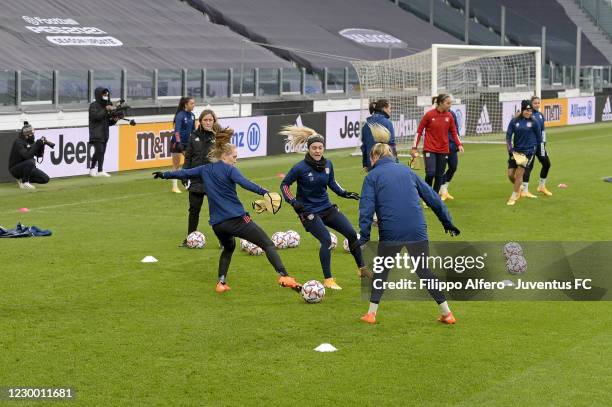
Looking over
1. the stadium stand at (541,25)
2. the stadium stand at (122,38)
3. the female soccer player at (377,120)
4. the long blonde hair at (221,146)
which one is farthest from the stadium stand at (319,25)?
the long blonde hair at (221,146)

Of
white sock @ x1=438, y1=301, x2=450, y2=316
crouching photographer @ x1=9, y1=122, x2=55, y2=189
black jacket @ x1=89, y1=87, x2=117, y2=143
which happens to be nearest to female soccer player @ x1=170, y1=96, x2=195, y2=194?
crouching photographer @ x1=9, y1=122, x2=55, y2=189

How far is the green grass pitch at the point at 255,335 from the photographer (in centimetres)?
1053

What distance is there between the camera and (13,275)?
16.1 metres

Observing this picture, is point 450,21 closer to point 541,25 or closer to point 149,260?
point 541,25

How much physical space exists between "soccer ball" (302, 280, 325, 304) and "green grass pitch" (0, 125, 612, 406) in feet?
0.46

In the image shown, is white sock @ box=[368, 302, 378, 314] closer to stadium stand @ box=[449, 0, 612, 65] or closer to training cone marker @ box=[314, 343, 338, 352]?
training cone marker @ box=[314, 343, 338, 352]

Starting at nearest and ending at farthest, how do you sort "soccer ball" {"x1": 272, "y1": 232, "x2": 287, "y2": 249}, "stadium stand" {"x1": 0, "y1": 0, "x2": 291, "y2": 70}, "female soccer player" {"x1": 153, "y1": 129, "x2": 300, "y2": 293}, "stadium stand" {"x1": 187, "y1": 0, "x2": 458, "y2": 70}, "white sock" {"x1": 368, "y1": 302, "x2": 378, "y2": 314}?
"white sock" {"x1": 368, "y1": 302, "x2": 378, "y2": 314} → "female soccer player" {"x1": 153, "y1": 129, "x2": 300, "y2": 293} → "soccer ball" {"x1": 272, "y1": 232, "x2": 287, "y2": 249} → "stadium stand" {"x1": 0, "y1": 0, "x2": 291, "y2": 70} → "stadium stand" {"x1": 187, "y1": 0, "x2": 458, "y2": 70}

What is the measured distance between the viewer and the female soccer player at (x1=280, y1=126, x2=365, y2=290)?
1466 centimetres

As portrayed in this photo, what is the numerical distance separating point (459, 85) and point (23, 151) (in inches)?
949

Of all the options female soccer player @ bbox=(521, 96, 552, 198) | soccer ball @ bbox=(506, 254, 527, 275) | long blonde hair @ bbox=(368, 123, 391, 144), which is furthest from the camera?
female soccer player @ bbox=(521, 96, 552, 198)

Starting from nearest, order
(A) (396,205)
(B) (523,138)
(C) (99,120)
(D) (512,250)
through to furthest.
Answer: (A) (396,205) < (D) (512,250) < (B) (523,138) < (C) (99,120)

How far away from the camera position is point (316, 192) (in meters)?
14.9

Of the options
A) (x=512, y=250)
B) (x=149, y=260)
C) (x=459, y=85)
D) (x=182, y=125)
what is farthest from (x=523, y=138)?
(x=459, y=85)

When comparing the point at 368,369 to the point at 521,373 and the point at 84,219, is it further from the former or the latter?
the point at 84,219
